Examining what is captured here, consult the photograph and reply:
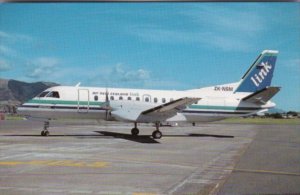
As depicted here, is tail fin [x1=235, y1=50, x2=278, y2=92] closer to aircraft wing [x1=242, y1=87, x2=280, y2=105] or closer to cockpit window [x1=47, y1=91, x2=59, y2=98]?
aircraft wing [x1=242, y1=87, x2=280, y2=105]

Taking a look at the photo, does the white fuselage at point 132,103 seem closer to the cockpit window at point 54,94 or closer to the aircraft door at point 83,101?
the aircraft door at point 83,101

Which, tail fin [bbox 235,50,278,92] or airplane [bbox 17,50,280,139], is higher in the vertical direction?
tail fin [bbox 235,50,278,92]

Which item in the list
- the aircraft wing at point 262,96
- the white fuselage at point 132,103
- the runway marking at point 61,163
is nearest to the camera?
the runway marking at point 61,163

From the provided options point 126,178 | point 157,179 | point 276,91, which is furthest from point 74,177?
point 276,91

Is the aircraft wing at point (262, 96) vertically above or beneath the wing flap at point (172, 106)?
above

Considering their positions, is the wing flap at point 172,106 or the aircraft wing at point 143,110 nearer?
the wing flap at point 172,106

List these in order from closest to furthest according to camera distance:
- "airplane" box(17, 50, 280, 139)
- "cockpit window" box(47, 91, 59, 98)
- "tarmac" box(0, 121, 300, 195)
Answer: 1. "tarmac" box(0, 121, 300, 195)
2. "airplane" box(17, 50, 280, 139)
3. "cockpit window" box(47, 91, 59, 98)

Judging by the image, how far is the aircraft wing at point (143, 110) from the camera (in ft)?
79.9

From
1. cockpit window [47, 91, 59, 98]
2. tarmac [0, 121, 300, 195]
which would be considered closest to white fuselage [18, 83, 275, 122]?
cockpit window [47, 91, 59, 98]

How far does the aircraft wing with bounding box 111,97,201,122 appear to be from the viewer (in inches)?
959

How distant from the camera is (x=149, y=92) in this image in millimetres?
27219

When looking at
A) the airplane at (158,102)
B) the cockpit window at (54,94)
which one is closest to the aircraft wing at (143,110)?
the airplane at (158,102)

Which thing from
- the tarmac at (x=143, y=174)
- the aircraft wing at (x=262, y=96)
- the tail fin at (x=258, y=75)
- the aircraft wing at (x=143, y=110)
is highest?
the tail fin at (x=258, y=75)

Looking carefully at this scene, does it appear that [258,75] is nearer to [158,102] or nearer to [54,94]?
[158,102]
